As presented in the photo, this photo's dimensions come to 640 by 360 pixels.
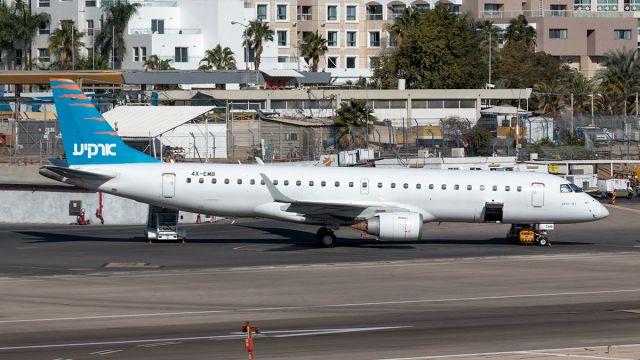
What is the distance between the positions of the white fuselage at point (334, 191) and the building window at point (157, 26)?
8608 centimetres

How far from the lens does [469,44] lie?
134 meters

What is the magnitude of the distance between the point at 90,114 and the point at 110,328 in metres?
22.1

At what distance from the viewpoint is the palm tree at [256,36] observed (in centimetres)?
13738

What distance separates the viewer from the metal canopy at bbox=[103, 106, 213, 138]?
78.0m

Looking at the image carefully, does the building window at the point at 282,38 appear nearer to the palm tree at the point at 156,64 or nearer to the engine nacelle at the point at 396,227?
the palm tree at the point at 156,64

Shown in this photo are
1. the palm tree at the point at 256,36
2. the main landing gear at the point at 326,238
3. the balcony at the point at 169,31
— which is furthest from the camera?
the palm tree at the point at 256,36

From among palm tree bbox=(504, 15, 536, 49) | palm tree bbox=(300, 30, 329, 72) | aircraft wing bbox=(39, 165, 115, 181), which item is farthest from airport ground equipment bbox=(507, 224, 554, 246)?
palm tree bbox=(504, 15, 536, 49)

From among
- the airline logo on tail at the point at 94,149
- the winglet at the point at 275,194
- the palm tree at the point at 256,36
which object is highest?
the palm tree at the point at 256,36

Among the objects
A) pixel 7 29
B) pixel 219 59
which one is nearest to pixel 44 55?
pixel 7 29

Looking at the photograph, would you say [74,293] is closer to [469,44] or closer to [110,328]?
[110,328]

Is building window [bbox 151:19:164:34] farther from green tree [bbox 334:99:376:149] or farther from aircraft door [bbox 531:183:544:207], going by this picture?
aircraft door [bbox 531:183:544:207]

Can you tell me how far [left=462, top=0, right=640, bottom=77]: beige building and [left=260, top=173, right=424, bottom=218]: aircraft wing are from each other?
115855 mm

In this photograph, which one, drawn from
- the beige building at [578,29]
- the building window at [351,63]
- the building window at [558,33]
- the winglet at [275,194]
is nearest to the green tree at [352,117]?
the winglet at [275,194]

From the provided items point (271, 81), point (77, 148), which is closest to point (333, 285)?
point (77, 148)
